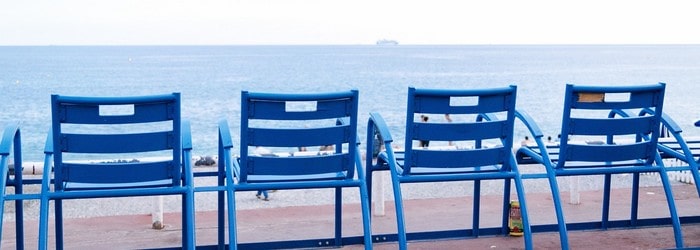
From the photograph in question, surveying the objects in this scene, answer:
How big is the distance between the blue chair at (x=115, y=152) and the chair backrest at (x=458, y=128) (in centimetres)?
103

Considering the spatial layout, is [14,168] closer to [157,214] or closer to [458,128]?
[157,214]

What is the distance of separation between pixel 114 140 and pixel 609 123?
2.32 meters

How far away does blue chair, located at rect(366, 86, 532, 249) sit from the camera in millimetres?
4031

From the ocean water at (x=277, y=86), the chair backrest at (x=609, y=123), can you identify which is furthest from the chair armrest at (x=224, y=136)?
the ocean water at (x=277, y=86)

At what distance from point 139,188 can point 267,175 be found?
58 centimetres

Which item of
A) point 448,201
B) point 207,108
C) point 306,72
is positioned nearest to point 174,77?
point 306,72

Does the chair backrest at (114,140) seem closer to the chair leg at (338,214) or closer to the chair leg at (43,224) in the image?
the chair leg at (43,224)

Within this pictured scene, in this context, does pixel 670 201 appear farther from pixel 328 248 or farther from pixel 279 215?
pixel 279 215

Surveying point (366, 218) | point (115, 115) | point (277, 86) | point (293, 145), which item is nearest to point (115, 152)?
point (115, 115)

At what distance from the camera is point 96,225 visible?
18.1 ft

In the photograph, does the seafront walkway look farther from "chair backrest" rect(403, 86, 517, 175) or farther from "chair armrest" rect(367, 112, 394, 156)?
"chair backrest" rect(403, 86, 517, 175)

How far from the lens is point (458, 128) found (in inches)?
161

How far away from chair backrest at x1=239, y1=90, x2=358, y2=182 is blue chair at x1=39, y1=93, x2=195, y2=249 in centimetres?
29

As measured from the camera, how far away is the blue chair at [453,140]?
13.2 feet
